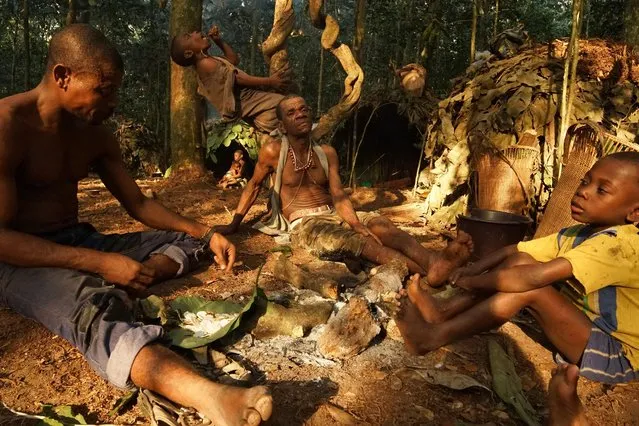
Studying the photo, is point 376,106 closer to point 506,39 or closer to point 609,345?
point 506,39

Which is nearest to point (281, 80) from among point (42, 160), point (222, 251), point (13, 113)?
point (222, 251)

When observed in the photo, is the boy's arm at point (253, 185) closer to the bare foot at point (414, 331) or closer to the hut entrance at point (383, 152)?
the bare foot at point (414, 331)

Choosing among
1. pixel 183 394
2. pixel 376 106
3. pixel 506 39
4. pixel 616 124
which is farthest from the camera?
pixel 376 106

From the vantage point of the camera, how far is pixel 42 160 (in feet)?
7.99

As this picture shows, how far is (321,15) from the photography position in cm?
550

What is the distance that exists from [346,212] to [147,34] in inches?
596

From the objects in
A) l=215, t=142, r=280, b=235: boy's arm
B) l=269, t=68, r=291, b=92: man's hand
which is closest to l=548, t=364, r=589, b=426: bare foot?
l=215, t=142, r=280, b=235: boy's arm

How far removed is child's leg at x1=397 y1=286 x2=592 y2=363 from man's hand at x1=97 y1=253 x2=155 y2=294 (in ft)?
4.47

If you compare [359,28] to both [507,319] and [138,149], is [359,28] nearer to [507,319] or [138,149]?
[507,319]

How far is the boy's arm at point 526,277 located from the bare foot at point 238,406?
1188mm

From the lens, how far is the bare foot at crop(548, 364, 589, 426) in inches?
68.4

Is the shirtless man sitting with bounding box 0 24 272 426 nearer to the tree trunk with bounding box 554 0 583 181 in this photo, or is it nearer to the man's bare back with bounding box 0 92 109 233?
the man's bare back with bounding box 0 92 109 233

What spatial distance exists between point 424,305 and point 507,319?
414 millimetres

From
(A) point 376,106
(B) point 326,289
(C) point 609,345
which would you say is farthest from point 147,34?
(C) point 609,345
